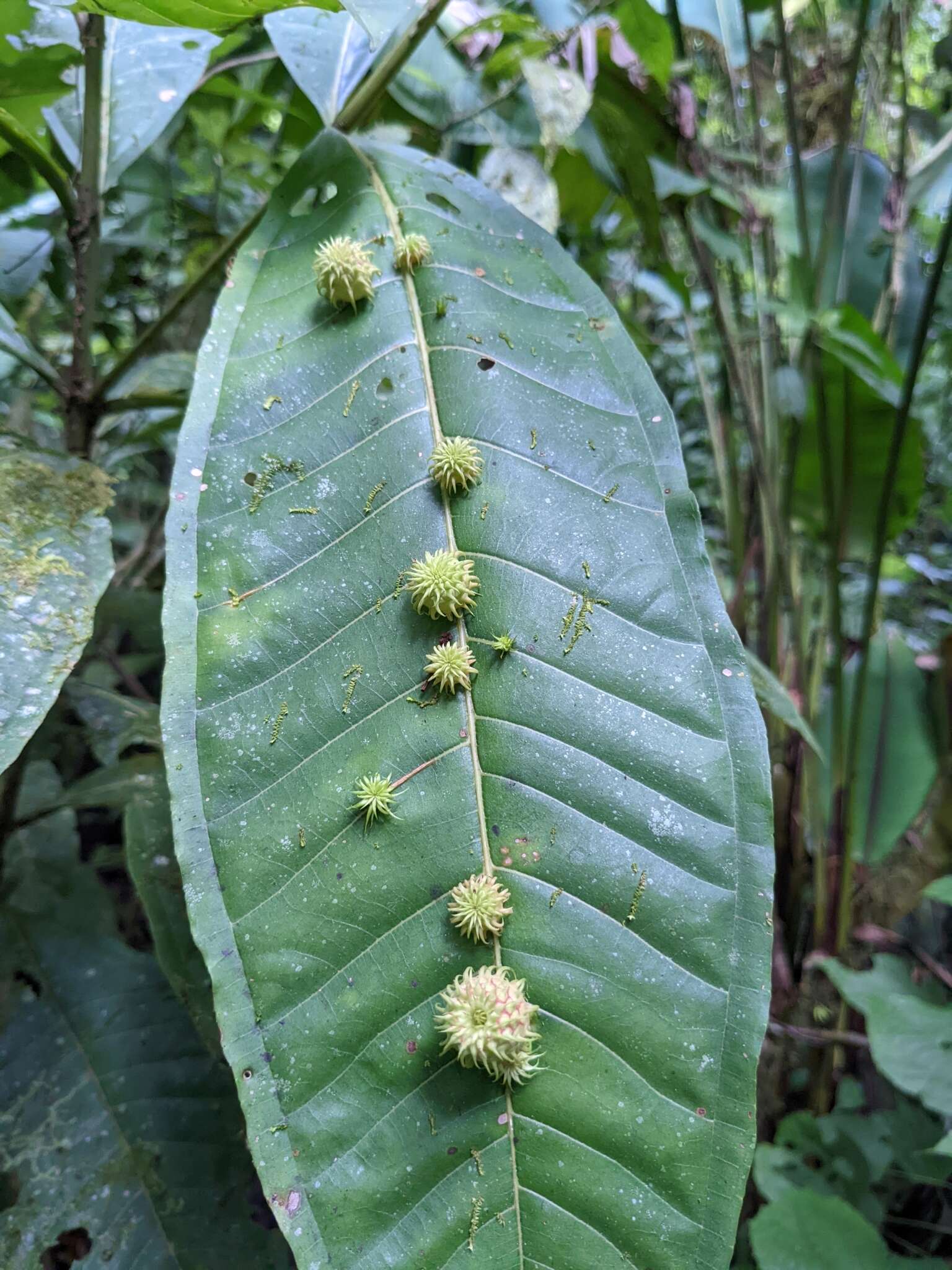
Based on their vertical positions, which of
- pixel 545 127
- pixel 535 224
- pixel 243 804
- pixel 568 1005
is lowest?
pixel 568 1005

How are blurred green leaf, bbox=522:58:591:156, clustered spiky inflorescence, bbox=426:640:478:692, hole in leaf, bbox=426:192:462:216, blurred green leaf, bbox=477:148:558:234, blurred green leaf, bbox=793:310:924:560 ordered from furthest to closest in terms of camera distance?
blurred green leaf, bbox=793:310:924:560, blurred green leaf, bbox=477:148:558:234, blurred green leaf, bbox=522:58:591:156, hole in leaf, bbox=426:192:462:216, clustered spiky inflorescence, bbox=426:640:478:692

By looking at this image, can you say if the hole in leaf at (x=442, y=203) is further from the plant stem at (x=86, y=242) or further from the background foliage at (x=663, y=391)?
the plant stem at (x=86, y=242)

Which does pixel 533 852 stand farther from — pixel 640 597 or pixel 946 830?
pixel 946 830

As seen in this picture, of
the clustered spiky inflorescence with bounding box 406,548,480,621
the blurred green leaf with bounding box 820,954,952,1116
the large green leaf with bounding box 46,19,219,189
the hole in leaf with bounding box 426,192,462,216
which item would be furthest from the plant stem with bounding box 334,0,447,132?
the blurred green leaf with bounding box 820,954,952,1116

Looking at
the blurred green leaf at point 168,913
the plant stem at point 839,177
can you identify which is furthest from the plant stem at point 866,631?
the blurred green leaf at point 168,913

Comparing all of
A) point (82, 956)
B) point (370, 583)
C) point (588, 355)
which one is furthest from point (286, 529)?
point (82, 956)

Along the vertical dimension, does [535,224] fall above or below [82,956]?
above

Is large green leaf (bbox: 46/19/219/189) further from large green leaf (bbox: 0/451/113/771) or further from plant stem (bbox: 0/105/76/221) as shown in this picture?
large green leaf (bbox: 0/451/113/771)

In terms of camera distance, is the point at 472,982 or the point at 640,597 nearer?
the point at 472,982
